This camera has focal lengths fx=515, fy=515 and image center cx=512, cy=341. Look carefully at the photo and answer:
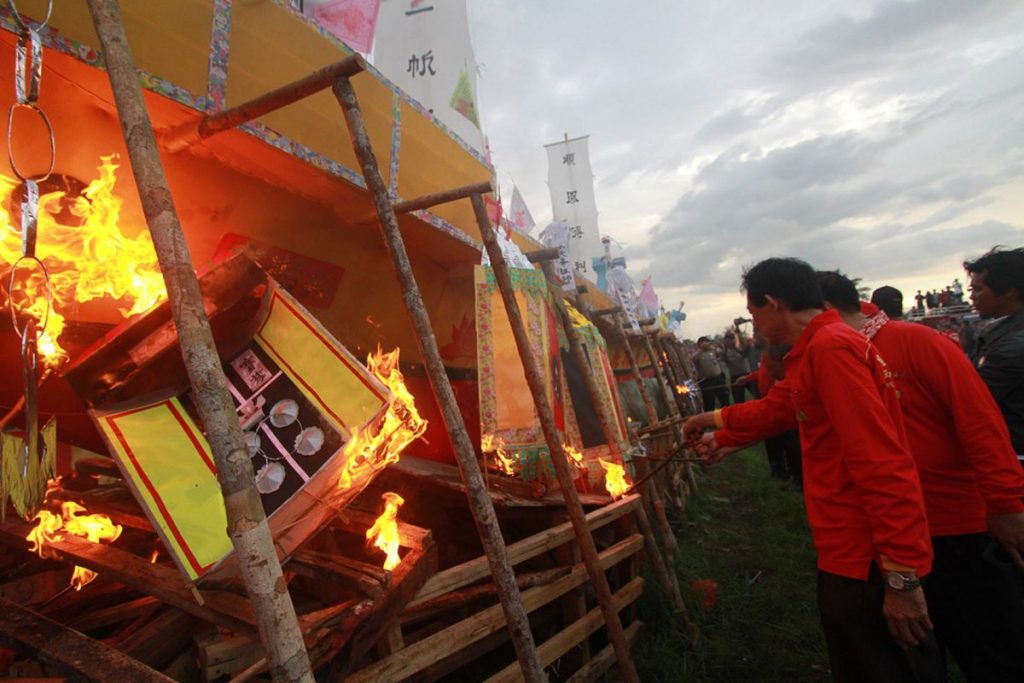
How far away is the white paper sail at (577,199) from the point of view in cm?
1395

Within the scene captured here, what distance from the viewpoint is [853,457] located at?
6.76 ft

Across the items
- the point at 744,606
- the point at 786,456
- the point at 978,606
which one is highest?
the point at 978,606

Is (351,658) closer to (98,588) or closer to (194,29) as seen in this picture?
(98,588)

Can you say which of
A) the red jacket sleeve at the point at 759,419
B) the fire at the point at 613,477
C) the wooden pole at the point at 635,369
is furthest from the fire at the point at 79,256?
the wooden pole at the point at 635,369

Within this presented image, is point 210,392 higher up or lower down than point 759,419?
higher up

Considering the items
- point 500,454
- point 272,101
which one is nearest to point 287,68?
point 272,101

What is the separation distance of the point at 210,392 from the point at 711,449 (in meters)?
2.85

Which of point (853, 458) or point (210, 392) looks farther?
point (853, 458)

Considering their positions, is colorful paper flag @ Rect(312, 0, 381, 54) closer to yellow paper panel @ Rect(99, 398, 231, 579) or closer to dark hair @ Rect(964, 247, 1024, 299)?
yellow paper panel @ Rect(99, 398, 231, 579)

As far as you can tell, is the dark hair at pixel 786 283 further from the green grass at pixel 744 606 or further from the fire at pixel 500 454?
the green grass at pixel 744 606

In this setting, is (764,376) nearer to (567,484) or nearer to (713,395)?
(567,484)

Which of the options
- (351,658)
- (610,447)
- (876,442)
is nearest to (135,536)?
(351,658)

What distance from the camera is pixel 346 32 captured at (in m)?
4.00

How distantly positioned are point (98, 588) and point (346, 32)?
168 inches
